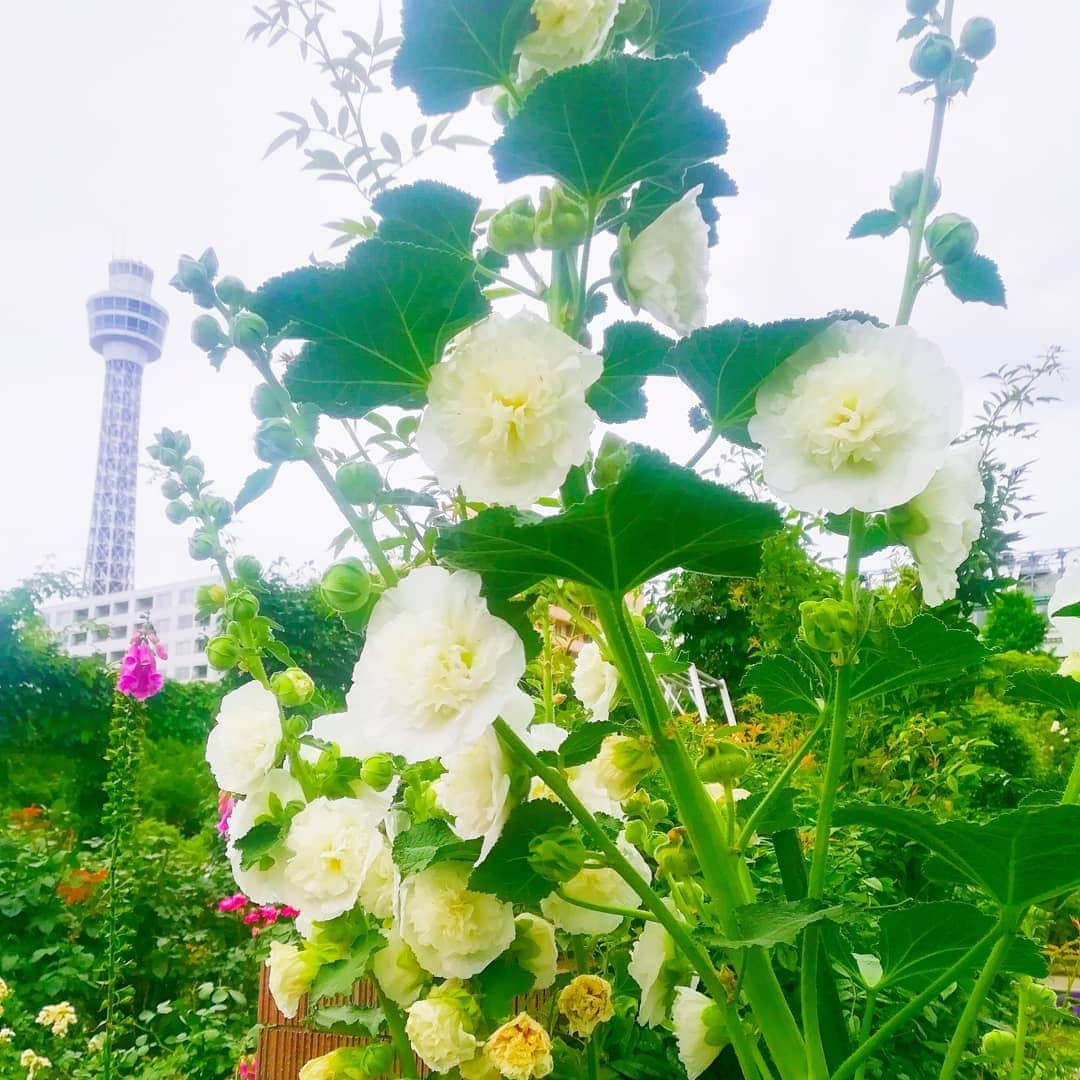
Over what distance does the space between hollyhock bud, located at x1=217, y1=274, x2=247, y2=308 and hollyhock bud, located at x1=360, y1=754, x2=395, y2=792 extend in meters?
0.30

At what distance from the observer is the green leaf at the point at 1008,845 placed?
0.36m

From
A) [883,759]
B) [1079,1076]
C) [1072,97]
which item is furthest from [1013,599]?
[1072,97]

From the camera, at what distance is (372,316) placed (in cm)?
39

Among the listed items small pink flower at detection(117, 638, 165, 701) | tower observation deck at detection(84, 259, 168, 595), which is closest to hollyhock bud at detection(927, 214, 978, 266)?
small pink flower at detection(117, 638, 165, 701)

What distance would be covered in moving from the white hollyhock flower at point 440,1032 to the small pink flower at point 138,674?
3.84ft

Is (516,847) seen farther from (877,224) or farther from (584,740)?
(877,224)

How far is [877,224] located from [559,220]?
0.18m

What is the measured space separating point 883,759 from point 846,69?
66.0 inches

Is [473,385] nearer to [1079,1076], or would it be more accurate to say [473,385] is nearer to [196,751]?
[1079,1076]

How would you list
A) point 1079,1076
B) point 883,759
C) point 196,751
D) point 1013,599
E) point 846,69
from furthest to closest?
1. point 196,751
2. point 1013,599
3. point 883,759
4. point 1079,1076
5. point 846,69

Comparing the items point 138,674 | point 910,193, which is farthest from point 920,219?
point 138,674

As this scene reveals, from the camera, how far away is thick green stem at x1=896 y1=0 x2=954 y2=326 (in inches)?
17.2

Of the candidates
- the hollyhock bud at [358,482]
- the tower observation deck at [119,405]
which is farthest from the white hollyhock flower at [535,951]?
the tower observation deck at [119,405]

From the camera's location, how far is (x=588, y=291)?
44 cm
